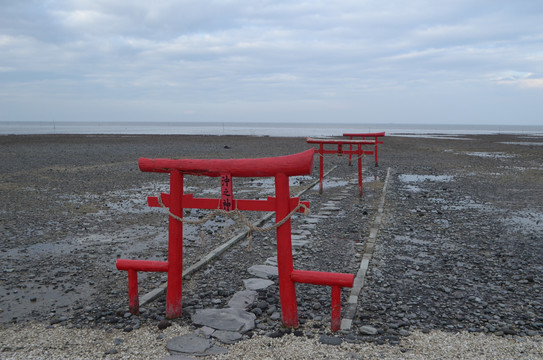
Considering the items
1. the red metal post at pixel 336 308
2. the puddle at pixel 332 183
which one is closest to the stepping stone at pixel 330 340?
the red metal post at pixel 336 308

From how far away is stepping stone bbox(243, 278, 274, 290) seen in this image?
609 centimetres

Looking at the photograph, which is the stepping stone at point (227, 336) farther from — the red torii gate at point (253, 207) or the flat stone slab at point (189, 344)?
the red torii gate at point (253, 207)

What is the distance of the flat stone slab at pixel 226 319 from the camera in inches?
191

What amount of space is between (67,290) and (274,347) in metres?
3.31

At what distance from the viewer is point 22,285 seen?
6.26 meters

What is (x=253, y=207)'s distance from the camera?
4.88m

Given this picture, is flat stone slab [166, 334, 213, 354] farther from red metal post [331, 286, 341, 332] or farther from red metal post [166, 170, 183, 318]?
red metal post [331, 286, 341, 332]

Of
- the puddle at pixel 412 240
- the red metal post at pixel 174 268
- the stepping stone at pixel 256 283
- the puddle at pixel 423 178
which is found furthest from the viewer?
the puddle at pixel 423 178

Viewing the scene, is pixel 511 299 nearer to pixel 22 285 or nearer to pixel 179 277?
pixel 179 277

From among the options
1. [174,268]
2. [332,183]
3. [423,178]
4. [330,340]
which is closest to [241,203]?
[174,268]

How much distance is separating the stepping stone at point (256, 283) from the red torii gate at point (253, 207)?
1.25 metres

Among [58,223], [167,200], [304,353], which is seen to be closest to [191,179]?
[58,223]

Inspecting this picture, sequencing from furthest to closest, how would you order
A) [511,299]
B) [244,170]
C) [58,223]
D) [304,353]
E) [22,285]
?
1. [58,223]
2. [22,285]
3. [511,299]
4. [244,170]
5. [304,353]

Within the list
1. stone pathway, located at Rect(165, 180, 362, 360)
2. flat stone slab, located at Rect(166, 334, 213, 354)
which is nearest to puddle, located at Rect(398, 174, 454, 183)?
stone pathway, located at Rect(165, 180, 362, 360)
